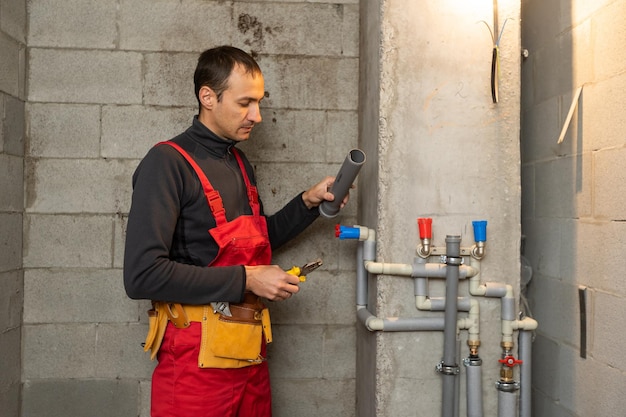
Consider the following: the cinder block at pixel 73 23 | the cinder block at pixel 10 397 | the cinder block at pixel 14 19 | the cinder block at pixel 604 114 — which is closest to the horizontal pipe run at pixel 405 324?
the cinder block at pixel 604 114

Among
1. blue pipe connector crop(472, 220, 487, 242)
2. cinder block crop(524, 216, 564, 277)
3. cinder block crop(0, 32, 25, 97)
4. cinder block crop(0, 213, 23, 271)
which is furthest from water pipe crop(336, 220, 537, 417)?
cinder block crop(0, 32, 25, 97)

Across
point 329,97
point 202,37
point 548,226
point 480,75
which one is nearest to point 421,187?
point 480,75

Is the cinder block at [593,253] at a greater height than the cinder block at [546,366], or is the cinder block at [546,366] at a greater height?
the cinder block at [593,253]

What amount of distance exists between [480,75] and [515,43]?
0.49ft

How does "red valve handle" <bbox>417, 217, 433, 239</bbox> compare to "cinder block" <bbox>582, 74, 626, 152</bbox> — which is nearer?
"cinder block" <bbox>582, 74, 626, 152</bbox>

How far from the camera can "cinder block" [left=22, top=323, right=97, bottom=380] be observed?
85.3 inches

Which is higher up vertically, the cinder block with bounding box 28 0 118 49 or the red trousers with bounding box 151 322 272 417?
the cinder block with bounding box 28 0 118 49

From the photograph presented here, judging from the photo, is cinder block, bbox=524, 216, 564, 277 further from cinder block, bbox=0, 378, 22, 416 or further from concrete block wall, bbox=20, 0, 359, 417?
cinder block, bbox=0, 378, 22, 416

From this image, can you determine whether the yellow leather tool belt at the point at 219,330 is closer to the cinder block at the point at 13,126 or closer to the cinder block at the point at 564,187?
the cinder block at the point at 13,126

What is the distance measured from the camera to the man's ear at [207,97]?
173cm

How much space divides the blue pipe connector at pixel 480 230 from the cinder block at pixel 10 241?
160 cm

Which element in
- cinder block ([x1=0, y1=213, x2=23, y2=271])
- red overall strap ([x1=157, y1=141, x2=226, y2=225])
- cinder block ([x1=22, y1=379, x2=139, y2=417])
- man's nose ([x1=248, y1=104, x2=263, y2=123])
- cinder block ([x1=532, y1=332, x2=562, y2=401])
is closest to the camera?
red overall strap ([x1=157, y1=141, x2=226, y2=225])

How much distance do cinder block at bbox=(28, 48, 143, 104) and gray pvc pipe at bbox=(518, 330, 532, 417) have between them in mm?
1608

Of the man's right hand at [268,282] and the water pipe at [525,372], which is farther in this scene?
the water pipe at [525,372]
